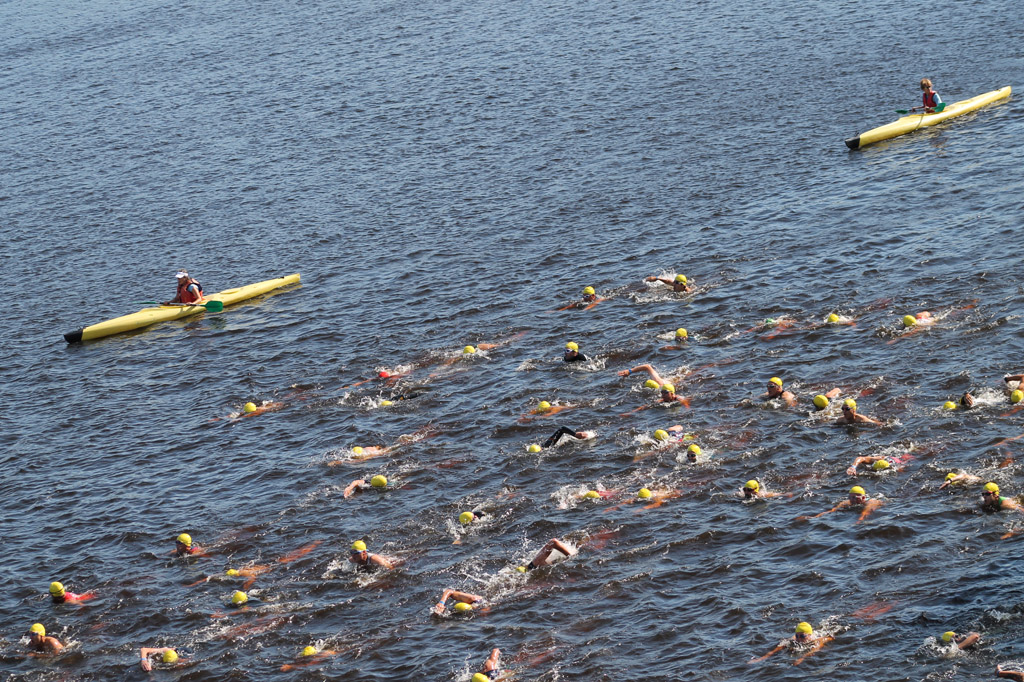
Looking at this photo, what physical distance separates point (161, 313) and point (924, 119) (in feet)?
108

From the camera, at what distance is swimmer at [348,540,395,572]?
2673cm

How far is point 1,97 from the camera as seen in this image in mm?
77188

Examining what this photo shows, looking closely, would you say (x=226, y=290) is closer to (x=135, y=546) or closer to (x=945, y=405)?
(x=135, y=546)

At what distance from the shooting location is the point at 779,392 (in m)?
30.7

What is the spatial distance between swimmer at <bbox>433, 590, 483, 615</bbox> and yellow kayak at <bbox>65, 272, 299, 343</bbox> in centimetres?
2188

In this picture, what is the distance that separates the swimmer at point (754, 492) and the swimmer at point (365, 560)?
859 centimetres

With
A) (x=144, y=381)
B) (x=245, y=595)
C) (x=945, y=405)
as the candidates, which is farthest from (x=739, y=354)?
(x=144, y=381)

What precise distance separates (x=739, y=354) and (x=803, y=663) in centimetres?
1344

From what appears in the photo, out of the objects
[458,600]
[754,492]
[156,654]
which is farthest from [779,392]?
[156,654]

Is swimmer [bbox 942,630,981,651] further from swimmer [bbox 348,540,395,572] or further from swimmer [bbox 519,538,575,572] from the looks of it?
swimmer [bbox 348,540,395,572]

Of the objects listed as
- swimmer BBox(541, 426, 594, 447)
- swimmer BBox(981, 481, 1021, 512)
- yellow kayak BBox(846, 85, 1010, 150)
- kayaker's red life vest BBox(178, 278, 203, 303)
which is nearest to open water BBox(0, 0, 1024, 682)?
swimmer BBox(981, 481, 1021, 512)

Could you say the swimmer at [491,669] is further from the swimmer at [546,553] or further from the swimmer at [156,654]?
the swimmer at [156,654]

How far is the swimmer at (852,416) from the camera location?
2876 centimetres

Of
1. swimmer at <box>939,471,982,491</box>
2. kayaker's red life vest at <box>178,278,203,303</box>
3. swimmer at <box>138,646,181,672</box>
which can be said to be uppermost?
kayaker's red life vest at <box>178,278,203,303</box>
